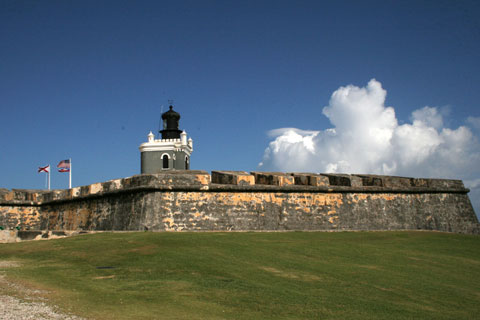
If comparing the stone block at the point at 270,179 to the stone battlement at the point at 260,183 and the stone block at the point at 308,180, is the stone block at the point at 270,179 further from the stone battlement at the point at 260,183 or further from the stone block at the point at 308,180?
the stone block at the point at 308,180

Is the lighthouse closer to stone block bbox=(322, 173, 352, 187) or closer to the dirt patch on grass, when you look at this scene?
stone block bbox=(322, 173, 352, 187)

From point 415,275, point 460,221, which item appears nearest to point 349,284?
point 415,275

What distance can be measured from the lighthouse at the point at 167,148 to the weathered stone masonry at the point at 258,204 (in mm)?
41013

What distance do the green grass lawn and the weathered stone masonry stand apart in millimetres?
1805

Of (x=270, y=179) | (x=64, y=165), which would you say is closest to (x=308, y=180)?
(x=270, y=179)

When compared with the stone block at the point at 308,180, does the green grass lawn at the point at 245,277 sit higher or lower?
lower

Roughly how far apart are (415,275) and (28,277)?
6.20 meters

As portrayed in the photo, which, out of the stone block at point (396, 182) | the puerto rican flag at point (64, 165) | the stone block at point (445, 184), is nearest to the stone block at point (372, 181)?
the stone block at point (396, 182)

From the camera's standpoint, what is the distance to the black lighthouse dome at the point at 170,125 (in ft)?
Result: 197

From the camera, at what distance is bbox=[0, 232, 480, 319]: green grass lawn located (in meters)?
5.30

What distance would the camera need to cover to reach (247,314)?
16.6 feet

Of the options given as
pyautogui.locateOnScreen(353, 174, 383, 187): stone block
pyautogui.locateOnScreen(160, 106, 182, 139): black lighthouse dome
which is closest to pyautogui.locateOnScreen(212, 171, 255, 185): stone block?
pyautogui.locateOnScreen(353, 174, 383, 187): stone block

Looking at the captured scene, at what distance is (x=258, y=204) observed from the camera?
13602 mm

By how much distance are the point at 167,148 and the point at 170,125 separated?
323 cm
